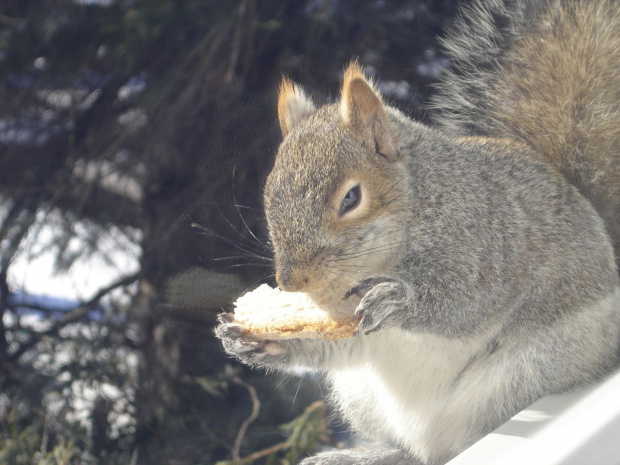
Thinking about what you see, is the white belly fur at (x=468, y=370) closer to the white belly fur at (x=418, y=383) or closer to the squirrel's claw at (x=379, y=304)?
the white belly fur at (x=418, y=383)

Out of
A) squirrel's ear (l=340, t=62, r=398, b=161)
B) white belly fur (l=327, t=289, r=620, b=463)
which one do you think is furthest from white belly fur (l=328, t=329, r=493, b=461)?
squirrel's ear (l=340, t=62, r=398, b=161)

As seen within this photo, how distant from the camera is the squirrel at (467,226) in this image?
67cm

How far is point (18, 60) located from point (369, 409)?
997mm

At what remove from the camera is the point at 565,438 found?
48cm

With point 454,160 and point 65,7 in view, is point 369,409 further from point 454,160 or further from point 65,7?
point 65,7

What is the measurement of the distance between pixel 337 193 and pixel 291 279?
108mm

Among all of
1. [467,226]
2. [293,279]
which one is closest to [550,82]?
[467,226]

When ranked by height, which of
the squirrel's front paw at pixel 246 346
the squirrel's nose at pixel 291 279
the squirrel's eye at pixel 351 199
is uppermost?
the squirrel's eye at pixel 351 199

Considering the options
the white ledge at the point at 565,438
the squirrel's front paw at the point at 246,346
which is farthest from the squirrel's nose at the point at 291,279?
the white ledge at the point at 565,438

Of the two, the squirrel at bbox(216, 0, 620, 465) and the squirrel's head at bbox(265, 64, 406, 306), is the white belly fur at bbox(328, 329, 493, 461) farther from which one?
the squirrel's head at bbox(265, 64, 406, 306)

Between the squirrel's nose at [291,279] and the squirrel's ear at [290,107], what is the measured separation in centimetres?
24

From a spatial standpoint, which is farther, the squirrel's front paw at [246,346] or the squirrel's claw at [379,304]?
the squirrel's front paw at [246,346]

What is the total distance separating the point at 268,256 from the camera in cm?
74

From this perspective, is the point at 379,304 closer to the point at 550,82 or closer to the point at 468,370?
the point at 468,370
